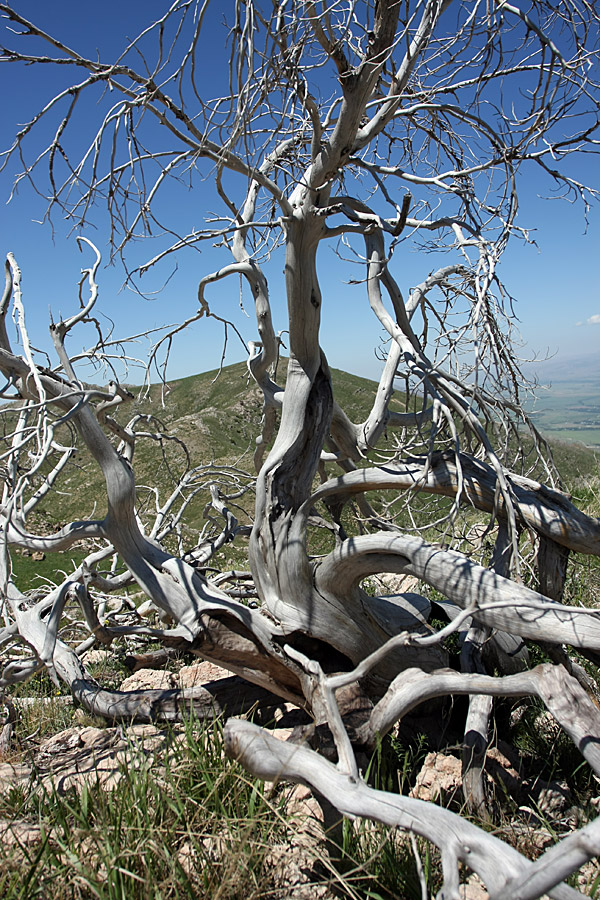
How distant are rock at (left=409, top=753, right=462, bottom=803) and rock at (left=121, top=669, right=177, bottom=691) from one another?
2.33 metres

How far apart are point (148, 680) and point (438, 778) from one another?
2.84 m

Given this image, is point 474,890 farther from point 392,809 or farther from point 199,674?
point 199,674

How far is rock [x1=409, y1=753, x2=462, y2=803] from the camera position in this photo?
134 inches

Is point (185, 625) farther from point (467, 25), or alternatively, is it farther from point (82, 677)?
point (467, 25)

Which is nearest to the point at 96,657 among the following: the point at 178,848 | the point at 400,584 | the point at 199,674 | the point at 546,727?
the point at 199,674

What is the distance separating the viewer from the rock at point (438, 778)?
3.42m

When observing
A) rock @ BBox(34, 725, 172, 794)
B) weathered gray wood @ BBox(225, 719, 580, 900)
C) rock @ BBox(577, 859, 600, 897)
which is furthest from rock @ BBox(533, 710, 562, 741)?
rock @ BBox(34, 725, 172, 794)

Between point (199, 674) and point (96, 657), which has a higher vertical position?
point (96, 657)

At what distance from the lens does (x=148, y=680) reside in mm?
5250

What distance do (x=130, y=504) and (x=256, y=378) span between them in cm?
141

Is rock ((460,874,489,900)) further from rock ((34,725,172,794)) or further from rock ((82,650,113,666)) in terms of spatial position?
rock ((82,650,113,666))

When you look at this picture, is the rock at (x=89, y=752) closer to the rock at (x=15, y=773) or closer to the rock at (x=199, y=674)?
the rock at (x=15, y=773)

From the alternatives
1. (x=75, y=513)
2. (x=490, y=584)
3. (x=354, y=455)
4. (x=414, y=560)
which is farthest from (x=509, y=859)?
(x=75, y=513)

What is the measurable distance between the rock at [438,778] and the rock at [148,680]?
91.7 inches
